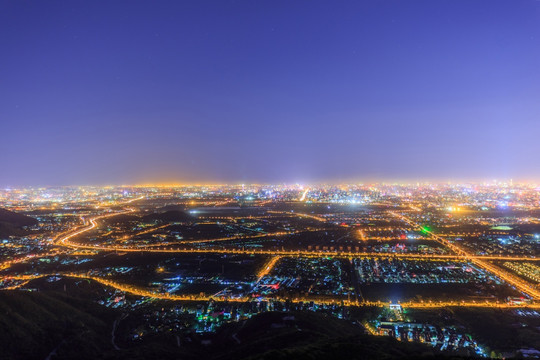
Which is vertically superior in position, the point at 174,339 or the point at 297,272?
the point at 297,272

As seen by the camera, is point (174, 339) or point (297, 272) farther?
point (297, 272)

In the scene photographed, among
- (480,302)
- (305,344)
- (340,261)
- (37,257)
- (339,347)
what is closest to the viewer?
(339,347)

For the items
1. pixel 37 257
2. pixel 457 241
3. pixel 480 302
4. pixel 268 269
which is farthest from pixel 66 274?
pixel 457 241

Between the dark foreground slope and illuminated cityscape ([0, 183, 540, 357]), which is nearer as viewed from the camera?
the dark foreground slope

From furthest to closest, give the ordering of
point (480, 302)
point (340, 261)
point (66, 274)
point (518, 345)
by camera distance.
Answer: point (340, 261), point (66, 274), point (480, 302), point (518, 345)

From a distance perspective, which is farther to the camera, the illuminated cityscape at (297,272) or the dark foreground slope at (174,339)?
the illuminated cityscape at (297,272)

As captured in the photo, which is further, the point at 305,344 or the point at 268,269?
the point at 268,269

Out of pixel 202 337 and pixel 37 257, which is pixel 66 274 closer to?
pixel 37 257

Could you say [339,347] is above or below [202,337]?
above
